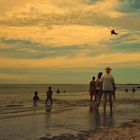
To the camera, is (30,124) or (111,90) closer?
(30,124)

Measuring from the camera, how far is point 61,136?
402 inches

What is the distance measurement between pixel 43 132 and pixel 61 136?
1029 millimetres

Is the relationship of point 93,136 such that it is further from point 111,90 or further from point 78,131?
point 111,90

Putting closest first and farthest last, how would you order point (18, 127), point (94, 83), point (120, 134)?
1. point (120, 134)
2. point (18, 127)
3. point (94, 83)

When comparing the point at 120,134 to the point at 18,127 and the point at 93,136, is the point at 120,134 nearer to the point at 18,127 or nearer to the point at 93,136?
the point at 93,136

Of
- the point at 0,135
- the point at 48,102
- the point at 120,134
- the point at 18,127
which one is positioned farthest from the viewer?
the point at 48,102

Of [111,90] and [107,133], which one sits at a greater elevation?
[111,90]

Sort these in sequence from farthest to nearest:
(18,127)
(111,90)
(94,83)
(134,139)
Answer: (94,83), (111,90), (18,127), (134,139)

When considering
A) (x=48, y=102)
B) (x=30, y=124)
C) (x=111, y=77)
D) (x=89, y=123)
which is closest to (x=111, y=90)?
(x=111, y=77)

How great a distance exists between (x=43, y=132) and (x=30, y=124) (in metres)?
2.13

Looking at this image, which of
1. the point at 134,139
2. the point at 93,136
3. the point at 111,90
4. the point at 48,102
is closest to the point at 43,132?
the point at 93,136

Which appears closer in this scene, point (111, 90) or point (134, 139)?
point (134, 139)

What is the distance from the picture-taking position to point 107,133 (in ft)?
33.0

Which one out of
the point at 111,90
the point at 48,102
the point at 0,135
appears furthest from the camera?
the point at 48,102
